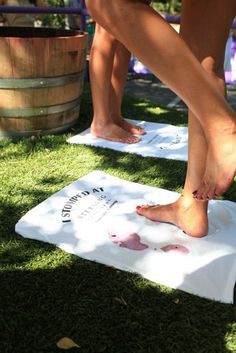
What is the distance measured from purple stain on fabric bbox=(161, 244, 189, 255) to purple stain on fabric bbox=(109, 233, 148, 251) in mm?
75

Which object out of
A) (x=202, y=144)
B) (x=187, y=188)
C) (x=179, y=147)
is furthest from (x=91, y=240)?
(x=179, y=147)

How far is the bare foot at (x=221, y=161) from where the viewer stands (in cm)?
130

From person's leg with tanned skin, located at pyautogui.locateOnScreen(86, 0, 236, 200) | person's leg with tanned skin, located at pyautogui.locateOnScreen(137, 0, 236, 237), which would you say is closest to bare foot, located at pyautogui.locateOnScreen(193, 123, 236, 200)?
person's leg with tanned skin, located at pyautogui.locateOnScreen(86, 0, 236, 200)

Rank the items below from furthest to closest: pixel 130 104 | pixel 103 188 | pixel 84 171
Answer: pixel 130 104
pixel 84 171
pixel 103 188

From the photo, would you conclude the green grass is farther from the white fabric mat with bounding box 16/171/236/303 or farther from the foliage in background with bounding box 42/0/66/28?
the foliage in background with bounding box 42/0/66/28

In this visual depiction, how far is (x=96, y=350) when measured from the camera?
50.7 inches

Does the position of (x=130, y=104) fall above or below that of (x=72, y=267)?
below

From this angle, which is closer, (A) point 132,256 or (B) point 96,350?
(B) point 96,350

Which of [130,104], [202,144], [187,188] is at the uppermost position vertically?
[202,144]

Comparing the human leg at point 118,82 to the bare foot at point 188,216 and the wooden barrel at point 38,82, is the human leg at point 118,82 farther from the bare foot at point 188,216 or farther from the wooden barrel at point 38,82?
the bare foot at point 188,216

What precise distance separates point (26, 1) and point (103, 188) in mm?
3940

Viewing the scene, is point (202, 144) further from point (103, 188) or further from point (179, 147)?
point (179, 147)

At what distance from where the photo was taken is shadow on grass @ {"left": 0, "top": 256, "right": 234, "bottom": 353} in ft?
4.31

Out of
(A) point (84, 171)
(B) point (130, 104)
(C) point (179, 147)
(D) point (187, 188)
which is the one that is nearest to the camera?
(D) point (187, 188)
